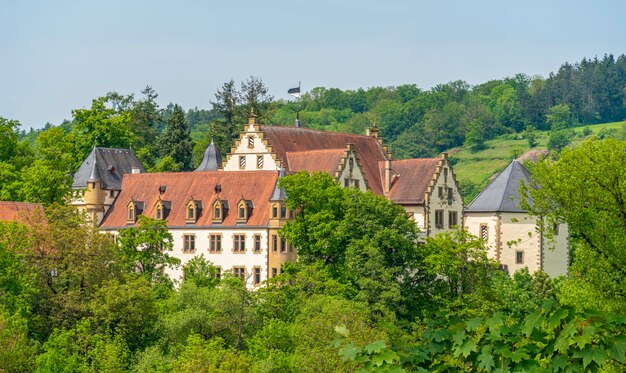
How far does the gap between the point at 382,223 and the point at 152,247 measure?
1585 cm

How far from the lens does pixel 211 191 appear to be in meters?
77.9

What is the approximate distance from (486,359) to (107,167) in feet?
232

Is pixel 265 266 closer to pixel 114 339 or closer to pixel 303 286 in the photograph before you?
pixel 303 286

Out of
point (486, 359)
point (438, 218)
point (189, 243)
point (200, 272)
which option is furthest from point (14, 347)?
point (486, 359)

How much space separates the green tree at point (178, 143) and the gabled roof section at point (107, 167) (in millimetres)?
21321

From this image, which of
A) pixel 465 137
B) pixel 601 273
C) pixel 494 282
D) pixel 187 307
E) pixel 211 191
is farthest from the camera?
pixel 465 137

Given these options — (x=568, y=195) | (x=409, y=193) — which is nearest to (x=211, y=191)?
(x=409, y=193)

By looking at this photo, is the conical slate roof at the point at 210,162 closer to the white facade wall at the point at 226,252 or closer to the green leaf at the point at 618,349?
the white facade wall at the point at 226,252

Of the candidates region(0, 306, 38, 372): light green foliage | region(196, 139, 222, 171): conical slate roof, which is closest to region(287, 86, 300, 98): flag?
region(196, 139, 222, 171): conical slate roof

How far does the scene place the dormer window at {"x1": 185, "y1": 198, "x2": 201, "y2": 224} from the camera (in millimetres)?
76750

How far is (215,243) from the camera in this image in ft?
249

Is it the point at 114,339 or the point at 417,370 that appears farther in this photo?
the point at 114,339

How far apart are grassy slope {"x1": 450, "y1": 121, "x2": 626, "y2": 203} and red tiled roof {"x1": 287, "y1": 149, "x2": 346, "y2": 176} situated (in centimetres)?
8035

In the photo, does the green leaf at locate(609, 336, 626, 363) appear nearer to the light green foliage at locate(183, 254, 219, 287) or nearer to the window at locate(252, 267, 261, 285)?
the light green foliage at locate(183, 254, 219, 287)
